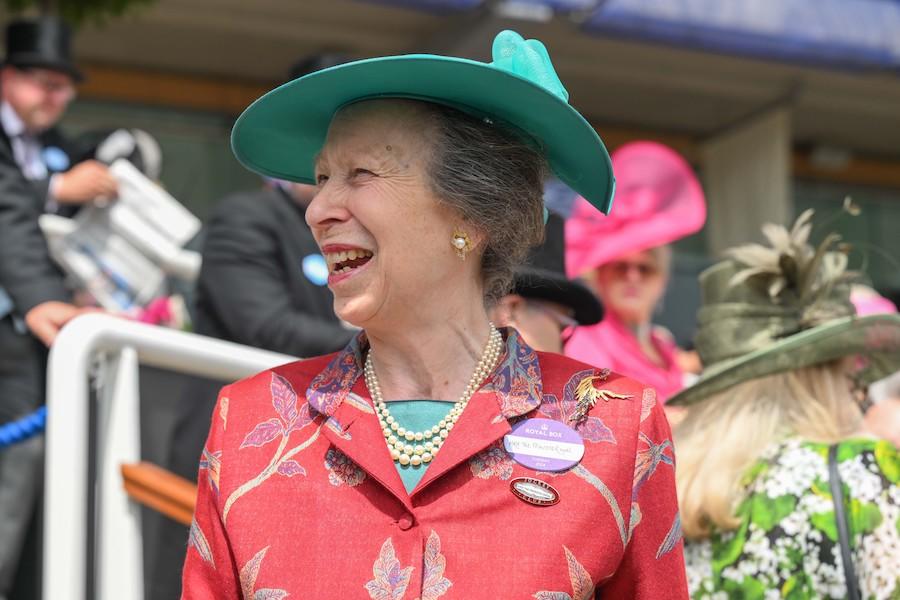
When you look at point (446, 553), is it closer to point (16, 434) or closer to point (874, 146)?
point (16, 434)

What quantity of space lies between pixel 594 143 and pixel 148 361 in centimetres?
146

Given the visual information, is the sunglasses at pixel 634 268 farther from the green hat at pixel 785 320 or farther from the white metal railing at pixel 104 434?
the white metal railing at pixel 104 434

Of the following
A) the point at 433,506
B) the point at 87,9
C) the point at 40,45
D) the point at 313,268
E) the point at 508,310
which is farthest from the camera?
the point at 87,9

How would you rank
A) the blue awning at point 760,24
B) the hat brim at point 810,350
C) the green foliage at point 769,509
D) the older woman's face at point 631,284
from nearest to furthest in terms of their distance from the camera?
the green foliage at point 769,509 → the hat brim at point 810,350 → the older woman's face at point 631,284 → the blue awning at point 760,24

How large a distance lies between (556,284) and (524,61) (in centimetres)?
109

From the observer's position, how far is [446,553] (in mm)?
1847

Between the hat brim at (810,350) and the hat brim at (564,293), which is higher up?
the hat brim at (810,350)

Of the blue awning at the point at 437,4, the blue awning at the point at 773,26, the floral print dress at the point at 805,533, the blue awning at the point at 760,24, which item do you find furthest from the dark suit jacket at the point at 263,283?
the blue awning at the point at 773,26

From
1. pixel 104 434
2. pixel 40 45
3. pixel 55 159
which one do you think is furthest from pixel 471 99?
pixel 40 45

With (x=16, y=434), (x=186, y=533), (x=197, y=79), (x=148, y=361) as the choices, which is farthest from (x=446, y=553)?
(x=197, y=79)

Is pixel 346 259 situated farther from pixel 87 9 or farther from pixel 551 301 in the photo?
pixel 87 9

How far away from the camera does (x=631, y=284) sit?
477 cm

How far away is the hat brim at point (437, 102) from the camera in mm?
1928

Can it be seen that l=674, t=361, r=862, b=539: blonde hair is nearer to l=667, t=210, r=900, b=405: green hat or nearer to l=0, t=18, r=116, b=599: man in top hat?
l=667, t=210, r=900, b=405: green hat
